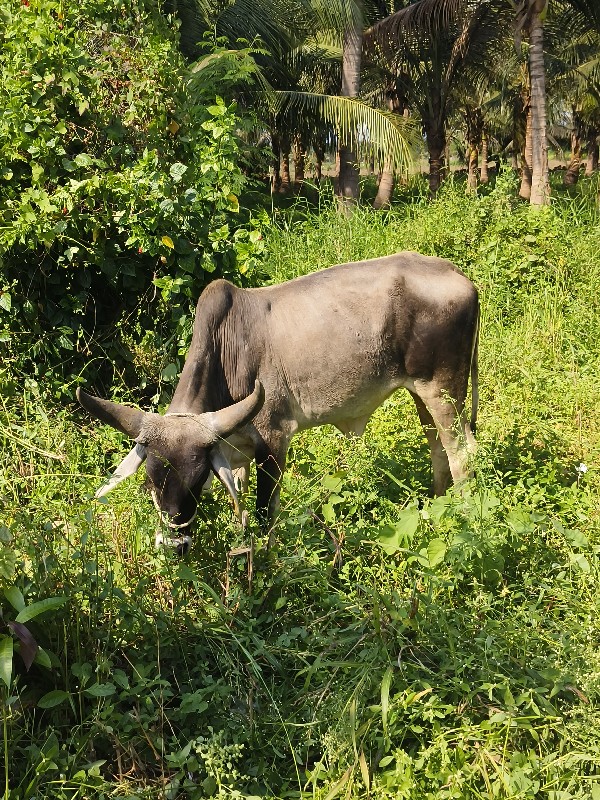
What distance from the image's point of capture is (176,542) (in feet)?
12.4

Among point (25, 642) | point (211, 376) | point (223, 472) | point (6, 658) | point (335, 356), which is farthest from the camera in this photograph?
point (335, 356)

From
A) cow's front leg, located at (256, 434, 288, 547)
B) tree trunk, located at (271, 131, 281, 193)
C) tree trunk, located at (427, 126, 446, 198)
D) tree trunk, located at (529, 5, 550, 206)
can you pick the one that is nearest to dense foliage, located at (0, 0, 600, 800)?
cow's front leg, located at (256, 434, 288, 547)

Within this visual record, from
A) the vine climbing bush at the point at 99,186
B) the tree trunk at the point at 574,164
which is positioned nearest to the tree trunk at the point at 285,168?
the tree trunk at the point at 574,164

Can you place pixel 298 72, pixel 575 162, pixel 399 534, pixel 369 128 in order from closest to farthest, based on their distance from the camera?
pixel 399 534 < pixel 369 128 < pixel 298 72 < pixel 575 162

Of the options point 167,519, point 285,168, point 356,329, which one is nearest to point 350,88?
point 356,329

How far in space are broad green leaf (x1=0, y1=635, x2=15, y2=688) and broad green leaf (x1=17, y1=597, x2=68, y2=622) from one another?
0.08m

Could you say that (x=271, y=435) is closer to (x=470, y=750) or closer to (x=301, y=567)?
(x=301, y=567)

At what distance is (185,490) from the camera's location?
154 inches

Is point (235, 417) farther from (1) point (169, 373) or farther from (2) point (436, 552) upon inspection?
(1) point (169, 373)

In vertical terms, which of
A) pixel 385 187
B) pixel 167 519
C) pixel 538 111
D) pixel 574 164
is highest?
pixel 538 111

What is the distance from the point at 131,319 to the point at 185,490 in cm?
250

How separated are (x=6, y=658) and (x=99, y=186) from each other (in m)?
3.62

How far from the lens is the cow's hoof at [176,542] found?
3.74 metres

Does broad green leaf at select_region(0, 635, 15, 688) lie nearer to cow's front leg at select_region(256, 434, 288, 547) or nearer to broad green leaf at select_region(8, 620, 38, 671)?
broad green leaf at select_region(8, 620, 38, 671)
